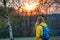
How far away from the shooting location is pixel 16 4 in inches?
517

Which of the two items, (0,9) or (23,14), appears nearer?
(0,9)

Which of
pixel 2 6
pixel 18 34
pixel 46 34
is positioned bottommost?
pixel 18 34

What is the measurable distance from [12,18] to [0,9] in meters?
1.11

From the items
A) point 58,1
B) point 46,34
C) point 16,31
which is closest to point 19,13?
point 16,31

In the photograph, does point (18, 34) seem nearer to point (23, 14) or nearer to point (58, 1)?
point (23, 14)

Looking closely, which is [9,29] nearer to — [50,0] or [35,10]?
[35,10]

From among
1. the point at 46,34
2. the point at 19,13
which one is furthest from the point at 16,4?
the point at 46,34

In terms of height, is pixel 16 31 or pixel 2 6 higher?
pixel 2 6

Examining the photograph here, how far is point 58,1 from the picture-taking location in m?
13.7

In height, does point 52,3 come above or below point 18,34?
above

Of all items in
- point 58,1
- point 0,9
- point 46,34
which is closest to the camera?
point 46,34

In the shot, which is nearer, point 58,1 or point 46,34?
point 46,34

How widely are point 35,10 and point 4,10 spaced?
5.75 feet

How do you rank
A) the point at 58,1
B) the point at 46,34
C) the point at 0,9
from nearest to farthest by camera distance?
1. the point at 46,34
2. the point at 0,9
3. the point at 58,1
